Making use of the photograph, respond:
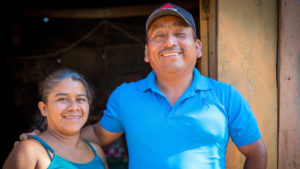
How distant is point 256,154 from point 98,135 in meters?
1.22

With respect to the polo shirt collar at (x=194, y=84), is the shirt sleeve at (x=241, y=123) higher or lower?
lower

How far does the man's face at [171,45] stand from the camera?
1863mm

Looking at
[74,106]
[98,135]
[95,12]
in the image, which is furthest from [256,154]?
[95,12]

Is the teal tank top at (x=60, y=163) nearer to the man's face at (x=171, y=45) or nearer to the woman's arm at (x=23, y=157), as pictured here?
the woman's arm at (x=23, y=157)

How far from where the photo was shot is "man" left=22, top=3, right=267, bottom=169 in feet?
5.82

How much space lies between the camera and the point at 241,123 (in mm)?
1795

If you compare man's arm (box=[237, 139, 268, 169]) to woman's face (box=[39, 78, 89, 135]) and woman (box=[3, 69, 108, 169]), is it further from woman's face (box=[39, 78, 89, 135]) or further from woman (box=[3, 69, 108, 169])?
woman's face (box=[39, 78, 89, 135])

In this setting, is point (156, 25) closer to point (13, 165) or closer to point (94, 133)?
point (94, 133)

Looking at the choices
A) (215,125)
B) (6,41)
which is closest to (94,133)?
(215,125)

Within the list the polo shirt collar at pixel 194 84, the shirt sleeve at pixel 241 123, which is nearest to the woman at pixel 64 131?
the polo shirt collar at pixel 194 84

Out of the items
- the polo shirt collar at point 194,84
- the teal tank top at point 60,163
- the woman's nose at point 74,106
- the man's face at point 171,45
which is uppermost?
the man's face at point 171,45

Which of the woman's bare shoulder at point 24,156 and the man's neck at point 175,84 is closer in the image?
the woman's bare shoulder at point 24,156

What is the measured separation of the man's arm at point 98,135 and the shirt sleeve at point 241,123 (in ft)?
3.01

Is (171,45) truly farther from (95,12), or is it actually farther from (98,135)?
(95,12)
